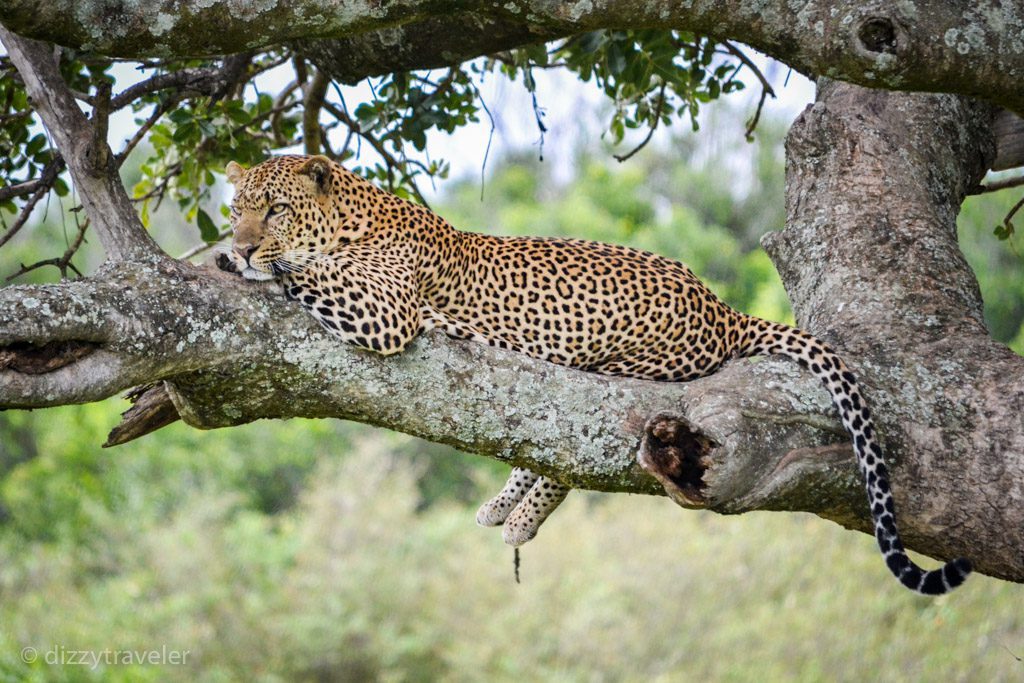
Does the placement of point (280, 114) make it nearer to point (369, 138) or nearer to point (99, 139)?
point (369, 138)

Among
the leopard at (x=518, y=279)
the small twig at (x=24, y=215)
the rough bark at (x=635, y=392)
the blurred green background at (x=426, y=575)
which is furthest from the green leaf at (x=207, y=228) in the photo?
the blurred green background at (x=426, y=575)

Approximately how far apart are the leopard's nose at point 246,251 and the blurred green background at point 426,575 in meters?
11.7

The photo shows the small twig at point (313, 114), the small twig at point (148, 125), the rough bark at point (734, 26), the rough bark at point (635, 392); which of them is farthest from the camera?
the small twig at point (313, 114)

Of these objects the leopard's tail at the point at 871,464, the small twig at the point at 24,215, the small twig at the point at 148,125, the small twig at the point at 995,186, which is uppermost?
the small twig at the point at 148,125

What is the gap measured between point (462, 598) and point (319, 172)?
1724cm

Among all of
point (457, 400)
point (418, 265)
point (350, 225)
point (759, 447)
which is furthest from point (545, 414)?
point (350, 225)

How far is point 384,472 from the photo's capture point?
25.4 meters

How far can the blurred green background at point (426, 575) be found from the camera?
19875 mm

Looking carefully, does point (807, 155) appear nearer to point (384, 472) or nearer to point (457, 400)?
point (457, 400)

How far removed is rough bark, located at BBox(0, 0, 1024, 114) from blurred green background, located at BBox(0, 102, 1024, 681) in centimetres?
1237

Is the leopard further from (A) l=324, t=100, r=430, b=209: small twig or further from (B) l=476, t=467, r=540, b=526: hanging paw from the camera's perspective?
(A) l=324, t=100, r=430, b=209: small twig

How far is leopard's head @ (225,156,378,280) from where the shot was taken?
20.4 feet

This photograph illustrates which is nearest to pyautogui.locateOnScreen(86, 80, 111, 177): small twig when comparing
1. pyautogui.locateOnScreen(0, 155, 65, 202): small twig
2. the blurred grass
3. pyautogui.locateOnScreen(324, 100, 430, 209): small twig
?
pyautogui.locateOnScreen(0, 155, 65, 202): small twig

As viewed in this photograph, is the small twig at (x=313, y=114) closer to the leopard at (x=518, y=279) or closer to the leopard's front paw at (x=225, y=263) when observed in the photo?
the leopard at (x=518, y=279)
